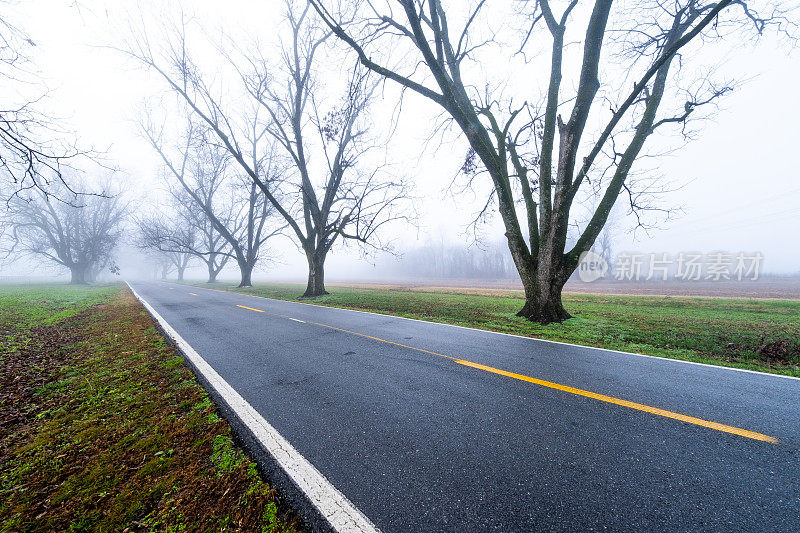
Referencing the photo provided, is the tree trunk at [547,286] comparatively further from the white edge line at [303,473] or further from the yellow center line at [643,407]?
the white edge line at [303,473]

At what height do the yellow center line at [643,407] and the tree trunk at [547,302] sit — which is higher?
the tree trunk at [547,302]

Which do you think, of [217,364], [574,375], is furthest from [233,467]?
[574,375]

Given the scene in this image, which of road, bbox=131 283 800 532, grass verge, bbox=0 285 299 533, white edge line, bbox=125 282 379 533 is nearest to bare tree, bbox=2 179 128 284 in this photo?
grass verge, bbox=0 285 299 533

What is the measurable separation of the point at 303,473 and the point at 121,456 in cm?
157

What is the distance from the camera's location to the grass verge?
1.66 m

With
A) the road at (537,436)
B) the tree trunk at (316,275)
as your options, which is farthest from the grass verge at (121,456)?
the tree trunk at (316,275)

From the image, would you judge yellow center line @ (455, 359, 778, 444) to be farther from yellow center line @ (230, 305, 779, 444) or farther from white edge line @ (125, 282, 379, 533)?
white edge line @ (125, 282, 379, 533)

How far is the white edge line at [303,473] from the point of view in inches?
63.4

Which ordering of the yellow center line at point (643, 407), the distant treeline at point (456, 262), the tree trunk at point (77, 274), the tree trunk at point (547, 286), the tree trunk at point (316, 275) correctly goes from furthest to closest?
the distant treeline at point (456, 262) → the tree trunk at point (77, 274) → the tree trunk at point (316, 275) → the tree trunk at point (547, 286) → the yellow center line at point (643, 407)

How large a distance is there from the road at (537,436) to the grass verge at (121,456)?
495mm

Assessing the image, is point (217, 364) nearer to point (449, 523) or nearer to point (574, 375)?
point (449, 523)

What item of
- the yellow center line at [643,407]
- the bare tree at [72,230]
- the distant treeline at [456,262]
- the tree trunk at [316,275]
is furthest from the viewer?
the distant treeline at [456,262]

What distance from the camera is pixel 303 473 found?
6.59ft

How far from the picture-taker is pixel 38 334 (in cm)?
660
